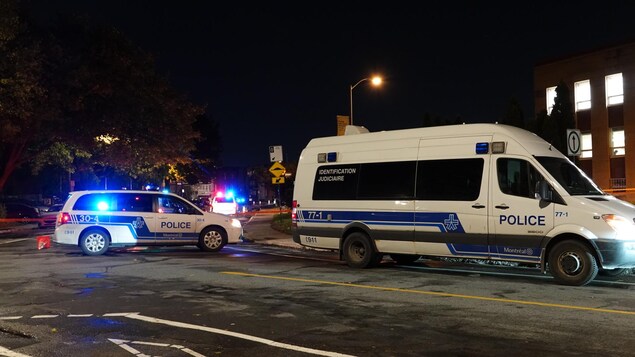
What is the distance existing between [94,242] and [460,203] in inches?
395

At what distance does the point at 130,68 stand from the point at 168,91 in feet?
16.2

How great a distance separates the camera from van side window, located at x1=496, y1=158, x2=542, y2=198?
1038cm

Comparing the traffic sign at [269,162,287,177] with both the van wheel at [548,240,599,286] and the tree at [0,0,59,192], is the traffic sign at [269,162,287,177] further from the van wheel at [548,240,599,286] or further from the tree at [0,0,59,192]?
the van wheel at [548,240,599,286]

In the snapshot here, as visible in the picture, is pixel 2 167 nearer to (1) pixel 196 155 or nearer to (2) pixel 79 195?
(2) pixel 79 195

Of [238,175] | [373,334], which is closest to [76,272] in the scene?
[373,334]

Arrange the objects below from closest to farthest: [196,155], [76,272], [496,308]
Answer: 1. [496,308]
2. [76,272]
3. [196,155]

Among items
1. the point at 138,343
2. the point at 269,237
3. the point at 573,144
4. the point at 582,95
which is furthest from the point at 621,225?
the point at 582,95

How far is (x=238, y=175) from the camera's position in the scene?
262ft

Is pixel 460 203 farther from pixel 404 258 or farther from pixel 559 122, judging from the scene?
pixel 559 122

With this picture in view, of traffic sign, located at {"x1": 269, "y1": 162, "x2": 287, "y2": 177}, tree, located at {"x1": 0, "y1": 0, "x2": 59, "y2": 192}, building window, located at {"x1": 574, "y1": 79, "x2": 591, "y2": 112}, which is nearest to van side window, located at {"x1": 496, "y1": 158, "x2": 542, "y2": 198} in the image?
traffic sign, located at {"x1": 269, "y1": 162, "x2": 287, "y2": 177}

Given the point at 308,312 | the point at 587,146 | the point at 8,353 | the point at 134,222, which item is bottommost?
the point at 8,353

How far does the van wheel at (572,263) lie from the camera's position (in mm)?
9695

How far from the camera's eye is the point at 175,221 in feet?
54.5

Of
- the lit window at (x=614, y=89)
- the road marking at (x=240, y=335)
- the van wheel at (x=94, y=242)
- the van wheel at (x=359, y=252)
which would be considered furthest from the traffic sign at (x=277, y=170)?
the lit window at (x=614, y=89)
